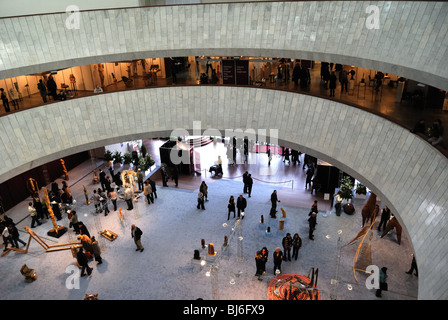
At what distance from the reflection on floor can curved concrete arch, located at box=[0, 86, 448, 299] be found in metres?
4.79

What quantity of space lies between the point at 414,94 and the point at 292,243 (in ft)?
27.1

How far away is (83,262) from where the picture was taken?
52.7 ft

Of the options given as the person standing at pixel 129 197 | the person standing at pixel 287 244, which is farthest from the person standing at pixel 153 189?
the person standing at pixel 287 244

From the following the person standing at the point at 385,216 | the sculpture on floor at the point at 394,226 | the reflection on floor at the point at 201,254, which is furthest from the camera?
the person standing at the point at 385,216

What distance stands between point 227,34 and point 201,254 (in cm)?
1002

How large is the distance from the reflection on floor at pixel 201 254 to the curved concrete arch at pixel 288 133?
4.79 meters

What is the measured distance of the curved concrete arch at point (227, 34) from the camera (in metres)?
12.0

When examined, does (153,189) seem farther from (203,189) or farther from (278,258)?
(278,258)

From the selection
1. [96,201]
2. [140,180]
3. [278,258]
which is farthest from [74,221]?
[278,258]

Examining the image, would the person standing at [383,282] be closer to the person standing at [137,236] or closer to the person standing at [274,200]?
the person standing at [274,200]

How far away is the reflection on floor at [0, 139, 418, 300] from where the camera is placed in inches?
615

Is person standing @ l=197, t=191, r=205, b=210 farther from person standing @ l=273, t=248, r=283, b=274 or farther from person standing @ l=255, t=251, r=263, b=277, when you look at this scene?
person standing @ l=273, t=248, r=283, b=274

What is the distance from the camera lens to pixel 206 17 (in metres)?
16.7

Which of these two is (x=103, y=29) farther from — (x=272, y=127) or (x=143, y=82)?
(x=272, y=127)
